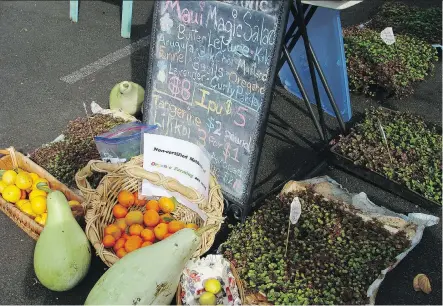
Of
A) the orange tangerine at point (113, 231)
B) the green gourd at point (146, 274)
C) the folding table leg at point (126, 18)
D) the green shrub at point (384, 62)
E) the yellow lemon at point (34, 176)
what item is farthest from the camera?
the folding table leg at point (126, 18)

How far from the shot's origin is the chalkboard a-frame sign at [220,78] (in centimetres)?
275

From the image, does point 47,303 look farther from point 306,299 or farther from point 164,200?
point 306,299

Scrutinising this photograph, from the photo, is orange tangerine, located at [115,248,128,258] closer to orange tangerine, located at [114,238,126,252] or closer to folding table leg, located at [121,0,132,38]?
orange tangerine, located at [114,238,126,252]

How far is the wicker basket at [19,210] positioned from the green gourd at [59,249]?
32cm

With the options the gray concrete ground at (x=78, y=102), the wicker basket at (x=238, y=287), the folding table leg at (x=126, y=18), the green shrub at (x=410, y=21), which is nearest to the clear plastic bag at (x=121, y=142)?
the gray concrete ground at (x=78, y=102)

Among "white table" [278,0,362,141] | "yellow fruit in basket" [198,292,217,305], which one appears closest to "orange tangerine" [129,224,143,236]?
"yellow fruit in basket" [198,292,217,305]

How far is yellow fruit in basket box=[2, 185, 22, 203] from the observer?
330cm

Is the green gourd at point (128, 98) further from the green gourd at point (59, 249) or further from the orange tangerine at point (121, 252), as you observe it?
the orange tangerine at point (121, 252)

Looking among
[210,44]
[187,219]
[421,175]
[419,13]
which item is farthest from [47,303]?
[419,13]

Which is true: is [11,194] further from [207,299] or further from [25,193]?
[207,299]

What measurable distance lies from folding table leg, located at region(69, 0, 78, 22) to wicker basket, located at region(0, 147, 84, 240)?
3499 millimetres

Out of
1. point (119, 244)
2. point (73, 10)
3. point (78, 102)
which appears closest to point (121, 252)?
point (119, 244)

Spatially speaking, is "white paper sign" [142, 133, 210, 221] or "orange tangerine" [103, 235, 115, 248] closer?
"orange tangerine" [103, 235, 115, 248]

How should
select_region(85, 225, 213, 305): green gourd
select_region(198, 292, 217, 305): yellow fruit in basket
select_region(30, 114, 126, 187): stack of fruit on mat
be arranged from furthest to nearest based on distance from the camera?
select_region(30, 114, 126, 187): stack of fruit on mat
select_region(198, 292, 217, 305): yellow fruit in basket
select_region(85, 225, 213, 305): green gourd
